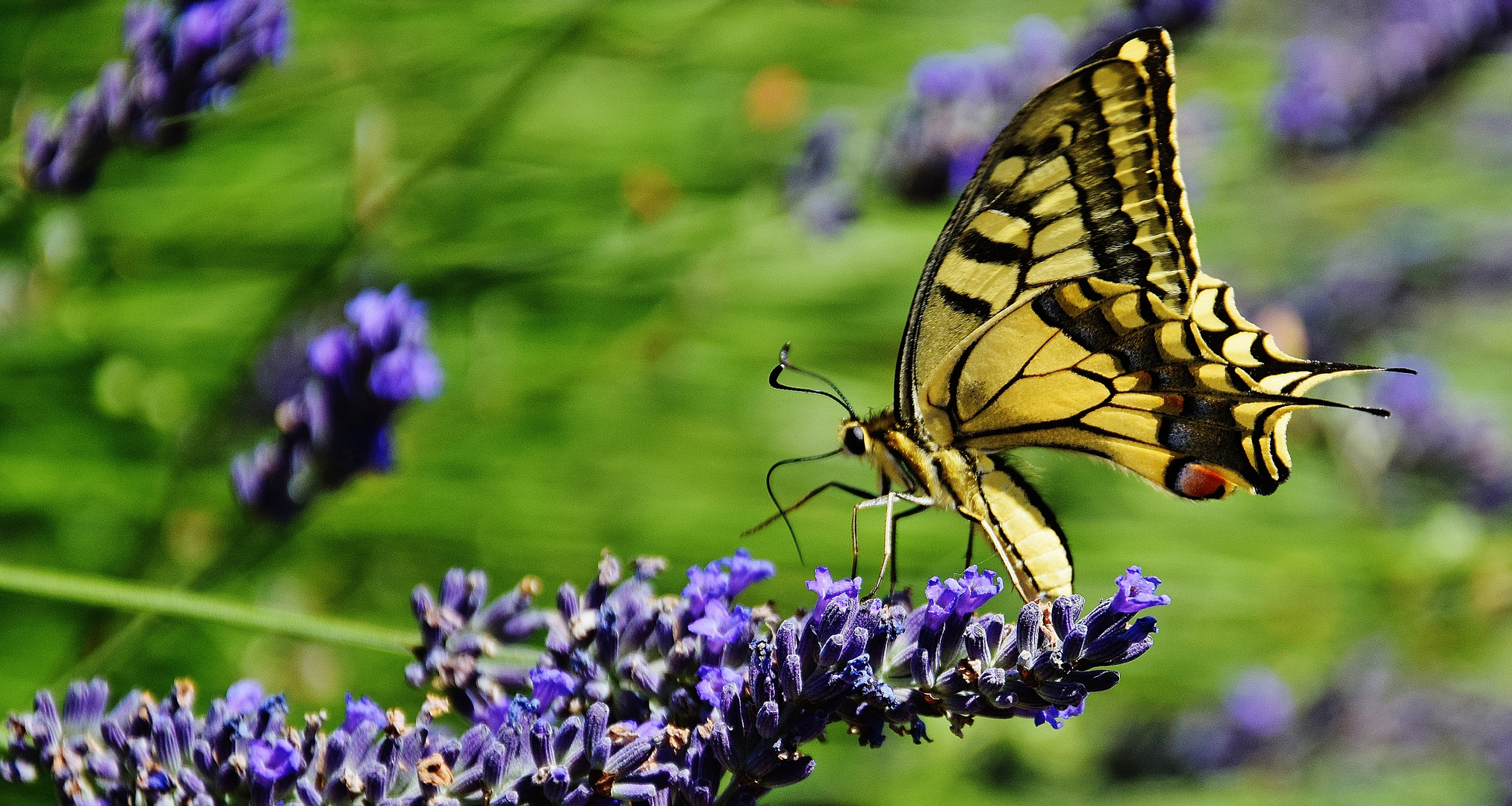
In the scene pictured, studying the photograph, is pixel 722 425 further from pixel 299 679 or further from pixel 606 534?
pixel 299 679

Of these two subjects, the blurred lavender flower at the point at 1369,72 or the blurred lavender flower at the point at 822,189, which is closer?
the blurred lavender flower at the point at 822,189

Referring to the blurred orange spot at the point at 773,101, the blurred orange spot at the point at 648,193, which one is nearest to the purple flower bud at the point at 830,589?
the blurred orange spot at the point at 648,193

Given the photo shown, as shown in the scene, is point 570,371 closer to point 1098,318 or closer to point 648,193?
point 648,193

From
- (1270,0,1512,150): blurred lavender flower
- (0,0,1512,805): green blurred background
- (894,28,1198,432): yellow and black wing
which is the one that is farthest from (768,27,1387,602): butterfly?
(1270,0,1512,150): blurred lavender flower

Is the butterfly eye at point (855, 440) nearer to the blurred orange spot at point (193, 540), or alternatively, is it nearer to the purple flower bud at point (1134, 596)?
the purple flower bud at point (1134, 596)

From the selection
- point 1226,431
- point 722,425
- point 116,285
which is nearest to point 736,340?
point 722,425

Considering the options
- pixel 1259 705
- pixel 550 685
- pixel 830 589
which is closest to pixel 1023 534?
pixel 830 589
